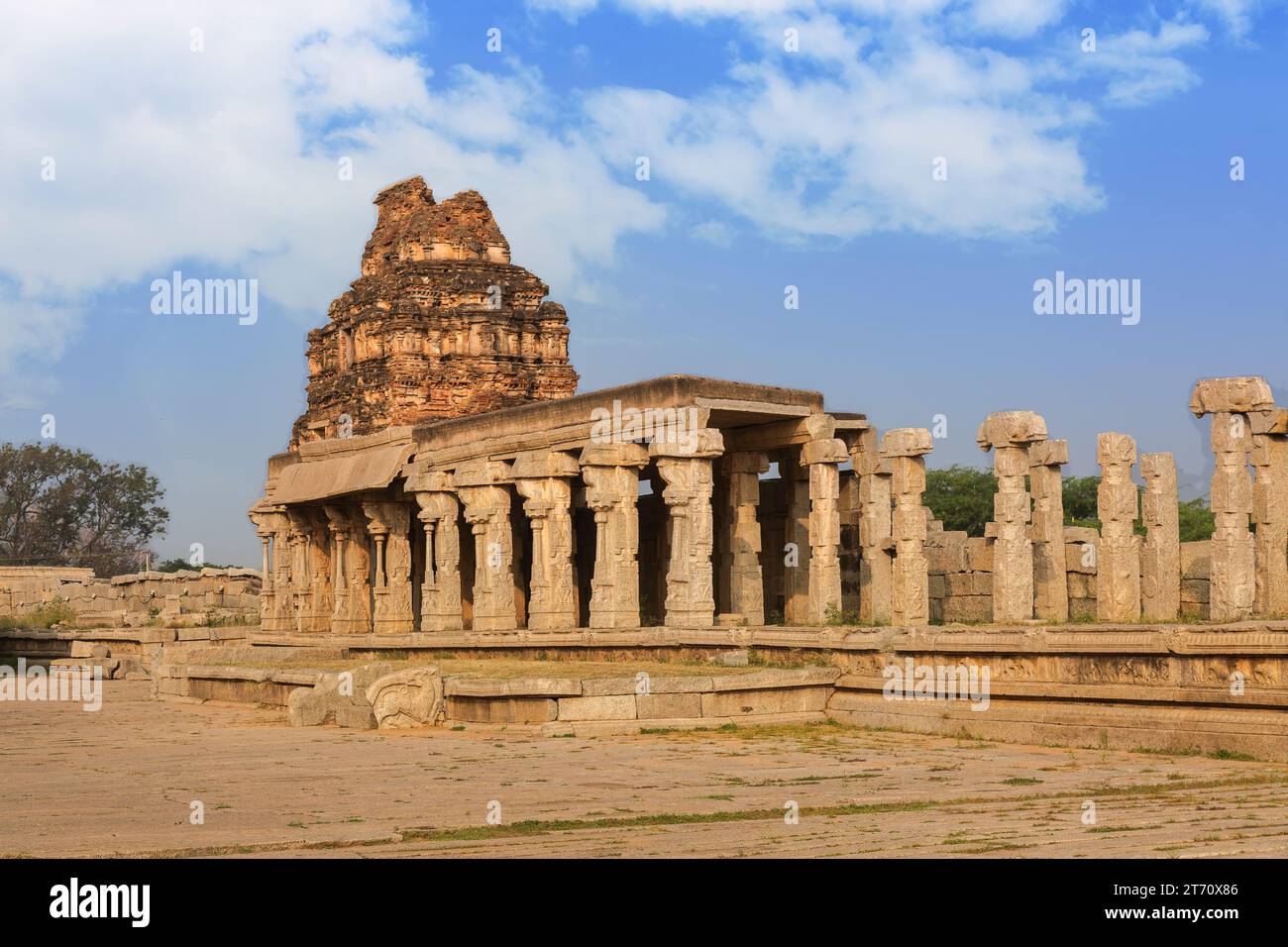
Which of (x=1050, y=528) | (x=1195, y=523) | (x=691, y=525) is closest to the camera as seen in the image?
(x=1050, y=528)

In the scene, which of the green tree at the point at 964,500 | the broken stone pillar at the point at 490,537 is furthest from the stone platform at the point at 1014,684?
the green tree at the point at 964,500

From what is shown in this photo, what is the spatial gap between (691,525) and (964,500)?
1302 inches

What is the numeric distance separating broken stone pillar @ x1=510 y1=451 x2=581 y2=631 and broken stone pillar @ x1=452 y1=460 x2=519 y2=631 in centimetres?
123

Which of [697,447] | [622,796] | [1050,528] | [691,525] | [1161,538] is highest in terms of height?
[697,447]

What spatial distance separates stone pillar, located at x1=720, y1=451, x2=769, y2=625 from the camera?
2642 centimetres

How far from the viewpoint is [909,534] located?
21.7 meters

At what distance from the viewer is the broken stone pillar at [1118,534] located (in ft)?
65.2

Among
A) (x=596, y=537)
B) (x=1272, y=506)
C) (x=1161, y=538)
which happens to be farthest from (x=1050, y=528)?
(x=596, y=537)

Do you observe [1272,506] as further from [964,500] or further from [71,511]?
[71,511]

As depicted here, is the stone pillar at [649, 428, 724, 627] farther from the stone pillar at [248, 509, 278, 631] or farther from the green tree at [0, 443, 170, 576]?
the green tree at [0, 443, 170, 576]

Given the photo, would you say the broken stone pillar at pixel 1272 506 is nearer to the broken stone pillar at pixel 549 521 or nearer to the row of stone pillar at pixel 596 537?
the row of stone pillar at pixel 596 537

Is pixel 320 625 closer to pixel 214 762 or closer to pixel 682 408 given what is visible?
pixel 682 408

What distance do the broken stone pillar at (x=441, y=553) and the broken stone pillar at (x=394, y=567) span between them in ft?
6.79
